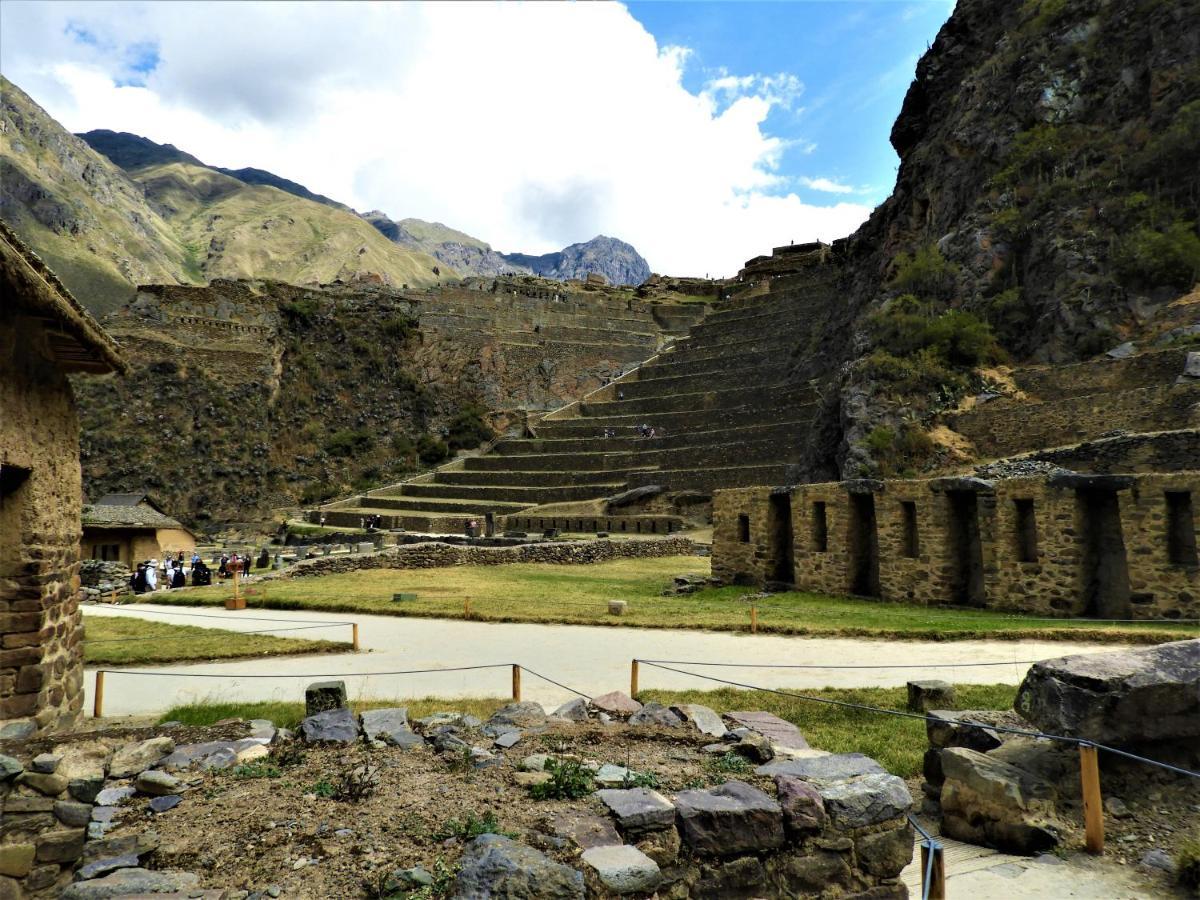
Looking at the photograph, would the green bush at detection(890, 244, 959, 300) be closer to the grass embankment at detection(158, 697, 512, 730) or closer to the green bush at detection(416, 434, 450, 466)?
the grass embankment at detection(158, 697, 512, 730)

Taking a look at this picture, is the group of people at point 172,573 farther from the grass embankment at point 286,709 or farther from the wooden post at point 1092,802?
the wooden post at point 1092,802

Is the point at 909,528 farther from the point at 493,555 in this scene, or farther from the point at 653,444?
the point at 653,444

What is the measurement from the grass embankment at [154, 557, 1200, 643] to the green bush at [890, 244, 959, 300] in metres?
18.9

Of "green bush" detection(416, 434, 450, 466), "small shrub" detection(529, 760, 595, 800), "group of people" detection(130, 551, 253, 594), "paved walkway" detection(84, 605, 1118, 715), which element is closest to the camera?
"small shrub" detection(529, 760, 595, 800)

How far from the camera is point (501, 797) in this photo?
447cm

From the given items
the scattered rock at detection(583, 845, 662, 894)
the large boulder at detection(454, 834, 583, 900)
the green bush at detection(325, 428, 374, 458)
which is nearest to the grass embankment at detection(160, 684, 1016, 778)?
the scattered rock at detection(583, 845, 662, 894)

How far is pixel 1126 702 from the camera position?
5.17m

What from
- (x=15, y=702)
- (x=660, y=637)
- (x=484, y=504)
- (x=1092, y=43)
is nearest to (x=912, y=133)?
(x=1092, y=43)

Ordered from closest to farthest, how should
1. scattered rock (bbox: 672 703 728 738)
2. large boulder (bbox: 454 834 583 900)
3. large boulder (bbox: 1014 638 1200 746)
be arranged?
large boulder (bbox: 454 834 583 900) < large boulder (bbox: 1014 638 1200 746) < scattered rock (bbox: 672 703 728 738)

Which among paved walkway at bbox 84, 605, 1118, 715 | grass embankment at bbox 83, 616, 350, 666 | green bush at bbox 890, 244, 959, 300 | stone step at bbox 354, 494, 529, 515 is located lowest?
paved walkway at bbox 84, 605, 1118, 715

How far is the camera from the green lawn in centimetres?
671

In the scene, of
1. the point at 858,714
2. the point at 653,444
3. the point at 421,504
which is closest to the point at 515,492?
the point at 421,504

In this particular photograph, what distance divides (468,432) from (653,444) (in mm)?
17076

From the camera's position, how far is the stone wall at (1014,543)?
39.9 ft
